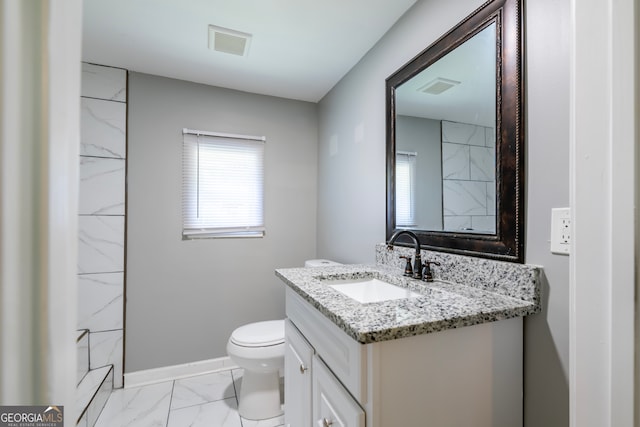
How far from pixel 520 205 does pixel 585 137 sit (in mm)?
551

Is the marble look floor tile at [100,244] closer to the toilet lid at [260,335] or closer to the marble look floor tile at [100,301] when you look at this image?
the marble look floor tile at [100,301]

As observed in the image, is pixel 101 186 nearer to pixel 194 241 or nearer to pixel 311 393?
pixel 194 241

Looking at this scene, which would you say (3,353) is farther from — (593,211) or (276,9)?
(276,9)

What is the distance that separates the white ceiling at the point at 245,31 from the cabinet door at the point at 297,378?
1605 mm

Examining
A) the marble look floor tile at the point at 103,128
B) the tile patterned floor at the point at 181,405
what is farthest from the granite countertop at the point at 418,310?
the marble look floor tile at the point at 103,128

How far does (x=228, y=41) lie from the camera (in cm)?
177

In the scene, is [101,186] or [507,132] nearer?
[507,132]

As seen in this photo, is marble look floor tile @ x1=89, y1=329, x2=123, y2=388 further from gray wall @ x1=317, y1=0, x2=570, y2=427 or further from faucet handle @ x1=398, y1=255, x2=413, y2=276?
gray wall @ x1=317, y1=0, x2=570, y2=427

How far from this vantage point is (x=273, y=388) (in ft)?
5.77

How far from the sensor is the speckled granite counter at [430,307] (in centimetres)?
75

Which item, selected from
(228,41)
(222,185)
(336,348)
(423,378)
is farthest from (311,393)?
(228,41)

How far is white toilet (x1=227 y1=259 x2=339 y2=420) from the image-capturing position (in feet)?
5.42

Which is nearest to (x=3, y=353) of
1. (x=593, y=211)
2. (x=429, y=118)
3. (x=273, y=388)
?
(x=593, y=211)

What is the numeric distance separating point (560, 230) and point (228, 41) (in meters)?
1.92
